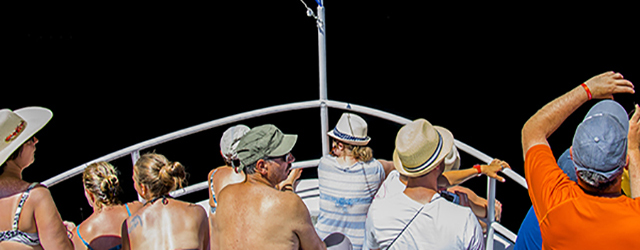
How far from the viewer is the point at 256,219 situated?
1.66 m

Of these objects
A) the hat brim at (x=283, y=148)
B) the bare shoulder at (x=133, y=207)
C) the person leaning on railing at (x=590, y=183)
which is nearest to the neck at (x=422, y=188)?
the person leaning on railing at (x=590, y=183)

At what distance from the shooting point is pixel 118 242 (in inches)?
83.1

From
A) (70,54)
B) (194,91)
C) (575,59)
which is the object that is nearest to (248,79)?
(194,91)

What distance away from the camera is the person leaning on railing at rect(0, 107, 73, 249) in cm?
174

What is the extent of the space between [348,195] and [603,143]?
4.44 feet

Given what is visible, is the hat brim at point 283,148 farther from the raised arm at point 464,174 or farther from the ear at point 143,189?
the raised arm at point 464,174

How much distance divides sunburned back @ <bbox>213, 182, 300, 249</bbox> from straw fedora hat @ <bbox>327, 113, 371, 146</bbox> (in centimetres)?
86

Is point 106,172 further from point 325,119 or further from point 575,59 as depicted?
point 575,59

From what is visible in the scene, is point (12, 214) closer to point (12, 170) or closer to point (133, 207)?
point (12, 170)

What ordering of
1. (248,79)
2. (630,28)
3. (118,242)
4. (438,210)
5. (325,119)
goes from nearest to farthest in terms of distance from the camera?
(438,210) < (118,242) < (325,119) < (630,28) < (248,79)

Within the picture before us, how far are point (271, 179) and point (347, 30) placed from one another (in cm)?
1848

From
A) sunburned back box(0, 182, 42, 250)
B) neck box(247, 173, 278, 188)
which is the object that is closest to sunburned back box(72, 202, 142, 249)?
sunburned back box(0, 182, 42, 250)

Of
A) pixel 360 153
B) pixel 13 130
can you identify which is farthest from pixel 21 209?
pixel 360 153

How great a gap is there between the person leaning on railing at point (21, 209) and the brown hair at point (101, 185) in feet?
0.97
